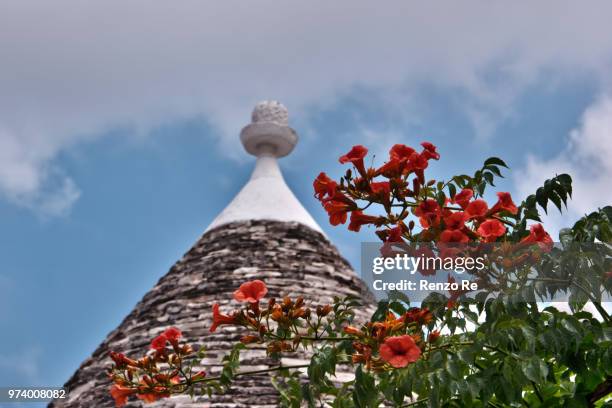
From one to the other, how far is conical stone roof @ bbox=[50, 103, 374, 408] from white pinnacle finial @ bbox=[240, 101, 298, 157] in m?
0.90

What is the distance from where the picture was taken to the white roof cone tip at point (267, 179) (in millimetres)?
9898

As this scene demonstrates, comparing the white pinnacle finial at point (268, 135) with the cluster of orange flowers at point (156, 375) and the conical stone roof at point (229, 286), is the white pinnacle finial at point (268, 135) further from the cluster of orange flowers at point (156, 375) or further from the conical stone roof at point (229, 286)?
the cluster of orange flowers at point (156, 375)

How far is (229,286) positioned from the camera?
848cm

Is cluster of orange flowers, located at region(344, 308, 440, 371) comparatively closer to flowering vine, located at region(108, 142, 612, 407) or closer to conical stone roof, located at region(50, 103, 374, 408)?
flowering vine, located at region(108, 142, 612, 407)

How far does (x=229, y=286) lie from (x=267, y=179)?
2400 mm

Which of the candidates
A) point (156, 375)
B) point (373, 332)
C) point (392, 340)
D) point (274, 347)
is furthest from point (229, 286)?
point (392, 340)

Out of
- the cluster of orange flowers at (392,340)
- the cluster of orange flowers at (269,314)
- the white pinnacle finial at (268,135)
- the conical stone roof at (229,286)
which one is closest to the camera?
the cluster of orange flowers at (392,340)

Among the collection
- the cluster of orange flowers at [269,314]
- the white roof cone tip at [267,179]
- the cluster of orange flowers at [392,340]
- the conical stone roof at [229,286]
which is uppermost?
Answer: the white roof cone tip at [267,179]

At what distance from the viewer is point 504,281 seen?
3.82 m

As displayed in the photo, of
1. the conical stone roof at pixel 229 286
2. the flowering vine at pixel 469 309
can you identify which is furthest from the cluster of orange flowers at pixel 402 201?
the conical stone roof at pixel 229 286

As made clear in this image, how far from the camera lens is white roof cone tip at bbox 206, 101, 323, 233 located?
32.5 feet

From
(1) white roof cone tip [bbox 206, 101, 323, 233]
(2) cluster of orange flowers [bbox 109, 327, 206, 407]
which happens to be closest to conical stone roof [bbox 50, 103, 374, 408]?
(1) white roof cone tip [bbox 206, 101, 323, 233]

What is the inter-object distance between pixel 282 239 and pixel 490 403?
208 inches

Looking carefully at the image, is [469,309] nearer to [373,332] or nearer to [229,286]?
[373,332]
